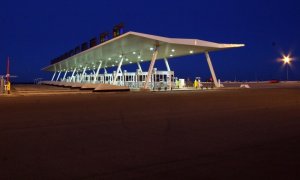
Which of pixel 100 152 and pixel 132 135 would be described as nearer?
pixel 100 152

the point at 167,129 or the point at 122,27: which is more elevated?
the point at 122,27

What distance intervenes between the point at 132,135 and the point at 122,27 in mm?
26217

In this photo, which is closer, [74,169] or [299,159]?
[74,169]

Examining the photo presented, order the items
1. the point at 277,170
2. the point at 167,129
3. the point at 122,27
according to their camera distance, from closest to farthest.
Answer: the point at 277,170 < the point at 167,129 < the point at 122,27

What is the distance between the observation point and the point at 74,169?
4344 mm

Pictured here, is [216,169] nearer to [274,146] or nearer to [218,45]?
[274,146]

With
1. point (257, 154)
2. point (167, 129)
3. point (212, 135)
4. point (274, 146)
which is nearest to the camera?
point (257, 154)

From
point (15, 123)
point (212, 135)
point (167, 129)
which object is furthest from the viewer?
point (15, 123)

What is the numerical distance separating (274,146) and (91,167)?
3.33m

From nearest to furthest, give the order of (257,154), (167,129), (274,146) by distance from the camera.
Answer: (257,154) → (274,146) → (167,129)

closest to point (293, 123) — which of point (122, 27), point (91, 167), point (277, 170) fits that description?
point (277, 170)


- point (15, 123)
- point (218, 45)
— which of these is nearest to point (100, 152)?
point (15, 123)

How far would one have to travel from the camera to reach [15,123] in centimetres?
917

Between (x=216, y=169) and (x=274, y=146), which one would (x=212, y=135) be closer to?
(x=274, y=146)
